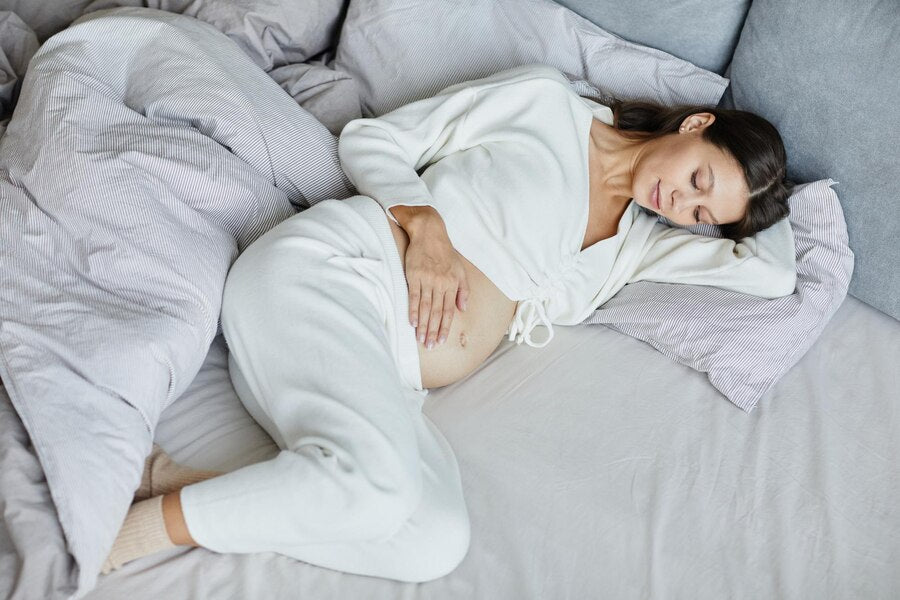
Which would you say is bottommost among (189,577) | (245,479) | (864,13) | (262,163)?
(189,577)

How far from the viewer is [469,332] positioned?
1.50m

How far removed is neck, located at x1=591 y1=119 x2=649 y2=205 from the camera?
1.71 metres

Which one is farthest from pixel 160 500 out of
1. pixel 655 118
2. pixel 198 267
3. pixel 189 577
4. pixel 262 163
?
pixel 655 118

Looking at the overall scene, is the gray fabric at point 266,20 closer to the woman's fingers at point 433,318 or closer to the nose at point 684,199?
the woman's fingers at point 433,318

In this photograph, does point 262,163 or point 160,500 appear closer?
point 160,500

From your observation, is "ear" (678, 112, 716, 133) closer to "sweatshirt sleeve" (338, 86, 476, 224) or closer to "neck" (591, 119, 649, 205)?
"neck" (591, 119, 649, 205)

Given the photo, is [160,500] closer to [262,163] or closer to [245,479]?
[245,479]

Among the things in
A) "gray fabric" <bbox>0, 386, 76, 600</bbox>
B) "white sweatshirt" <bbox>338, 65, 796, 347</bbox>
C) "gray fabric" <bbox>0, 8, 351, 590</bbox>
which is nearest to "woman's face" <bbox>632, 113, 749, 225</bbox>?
"white sweatshirt" <bbox>338, 65, 796, 347</bbox>

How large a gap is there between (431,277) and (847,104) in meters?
0.89

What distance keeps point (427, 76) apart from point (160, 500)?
1.13 metres

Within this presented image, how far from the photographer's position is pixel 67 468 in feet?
3.49

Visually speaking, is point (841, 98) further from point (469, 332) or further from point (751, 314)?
point (469, 332)

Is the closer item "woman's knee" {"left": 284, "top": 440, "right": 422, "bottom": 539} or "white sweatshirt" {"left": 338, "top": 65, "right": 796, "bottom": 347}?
"woman's knee" {"left": 284, "top": 440, "right": 422, "bottom": 539}

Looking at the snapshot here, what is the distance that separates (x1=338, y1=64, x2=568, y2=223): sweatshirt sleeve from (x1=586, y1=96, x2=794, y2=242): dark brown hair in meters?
0.24
